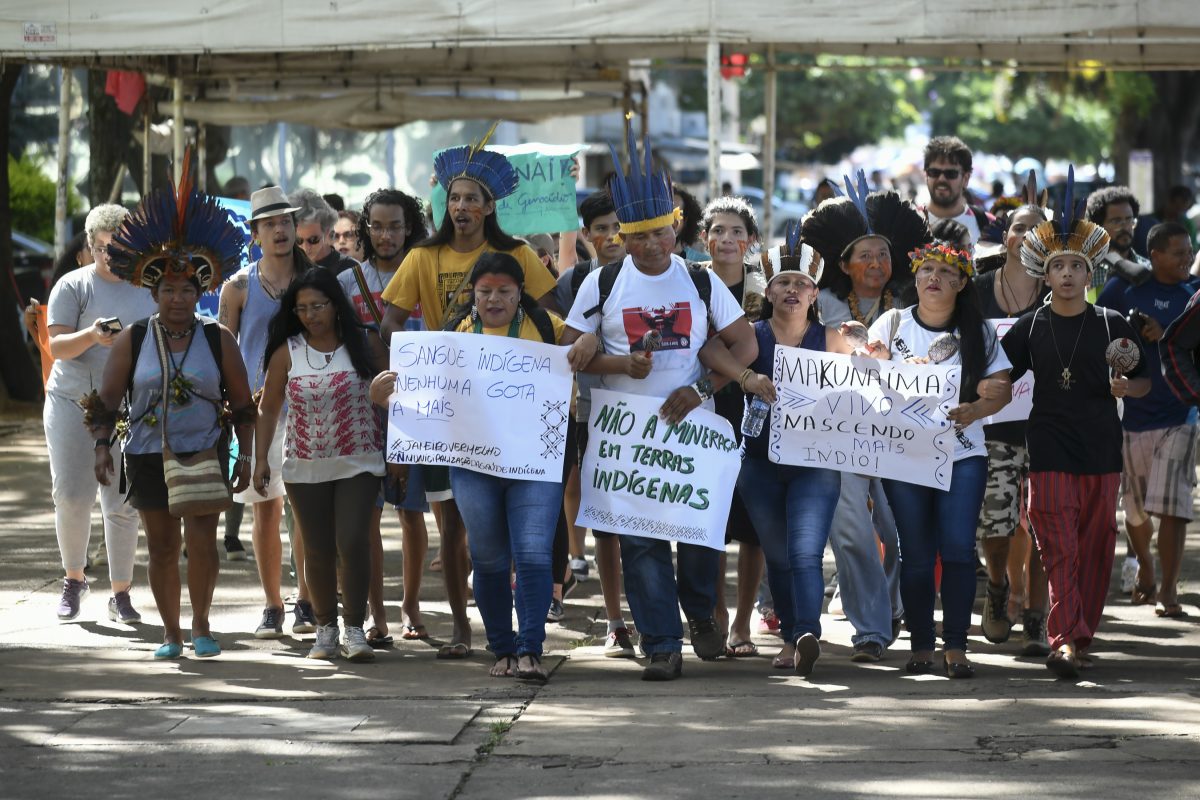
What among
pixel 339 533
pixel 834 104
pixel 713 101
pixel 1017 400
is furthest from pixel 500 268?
pixel 834 104

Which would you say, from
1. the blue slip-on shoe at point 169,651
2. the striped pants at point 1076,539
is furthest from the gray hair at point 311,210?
the striped pants at point 1076,539

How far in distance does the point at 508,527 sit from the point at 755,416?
1154 mm

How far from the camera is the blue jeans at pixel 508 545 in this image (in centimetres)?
770

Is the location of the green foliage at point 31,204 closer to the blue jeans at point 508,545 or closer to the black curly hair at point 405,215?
the black curly hair at point 405,215

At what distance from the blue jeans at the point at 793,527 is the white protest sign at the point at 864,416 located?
0.12m

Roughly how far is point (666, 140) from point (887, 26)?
38891mm

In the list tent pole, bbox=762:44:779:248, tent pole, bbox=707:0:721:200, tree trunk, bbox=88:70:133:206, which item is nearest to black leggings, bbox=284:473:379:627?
tent pole, bbox=707:0:721:200

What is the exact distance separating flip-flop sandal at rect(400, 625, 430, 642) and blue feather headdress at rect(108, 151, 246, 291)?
191 cm

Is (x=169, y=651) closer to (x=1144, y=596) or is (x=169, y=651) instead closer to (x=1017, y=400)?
(x=1017, y=400)

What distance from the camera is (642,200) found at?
25.1ft

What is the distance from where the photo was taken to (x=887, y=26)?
13375 millimetres

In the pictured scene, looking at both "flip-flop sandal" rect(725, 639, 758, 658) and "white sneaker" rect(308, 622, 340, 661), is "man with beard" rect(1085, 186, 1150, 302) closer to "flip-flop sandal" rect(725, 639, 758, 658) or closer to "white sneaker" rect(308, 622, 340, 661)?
"flip-flop sandal" rect(725, 639, 758, 658)

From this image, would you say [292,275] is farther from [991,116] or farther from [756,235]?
[991,116]

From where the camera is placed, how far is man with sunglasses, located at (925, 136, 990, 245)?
10438 mm
